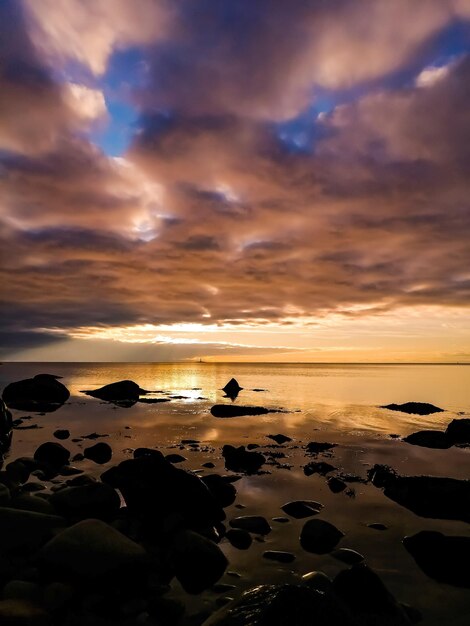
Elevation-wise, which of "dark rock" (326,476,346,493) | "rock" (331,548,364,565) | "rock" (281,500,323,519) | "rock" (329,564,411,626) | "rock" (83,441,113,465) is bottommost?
"rock" (83,441,113,465)

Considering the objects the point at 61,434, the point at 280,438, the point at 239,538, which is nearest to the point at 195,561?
the point at 239,538

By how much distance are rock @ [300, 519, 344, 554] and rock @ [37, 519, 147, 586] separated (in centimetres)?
376

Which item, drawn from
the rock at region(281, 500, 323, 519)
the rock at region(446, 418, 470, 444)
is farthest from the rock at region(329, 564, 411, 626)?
the rock at region(446, 418, 470, 444)

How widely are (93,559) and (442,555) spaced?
711cm

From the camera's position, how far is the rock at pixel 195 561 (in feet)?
24.5

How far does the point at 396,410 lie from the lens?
39.1 metres

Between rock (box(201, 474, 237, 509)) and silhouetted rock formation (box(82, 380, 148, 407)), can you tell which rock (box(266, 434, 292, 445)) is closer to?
rock (box(201, 474, 237, 509))

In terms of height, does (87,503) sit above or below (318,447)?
above

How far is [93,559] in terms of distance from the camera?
22.9 ft

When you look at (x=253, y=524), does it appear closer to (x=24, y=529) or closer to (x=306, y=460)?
(x=24, y=529)

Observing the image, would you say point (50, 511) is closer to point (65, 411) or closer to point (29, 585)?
point (29, 585)

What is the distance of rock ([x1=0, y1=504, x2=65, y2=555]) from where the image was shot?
7.96 meters

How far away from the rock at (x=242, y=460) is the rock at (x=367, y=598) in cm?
895

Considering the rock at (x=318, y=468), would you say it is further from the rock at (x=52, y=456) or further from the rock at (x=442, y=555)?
the rock at (x=52, y=456)
